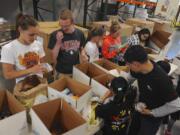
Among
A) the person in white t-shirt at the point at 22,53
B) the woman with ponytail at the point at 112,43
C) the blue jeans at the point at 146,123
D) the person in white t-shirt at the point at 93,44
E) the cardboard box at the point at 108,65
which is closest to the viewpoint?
the person in white t-shirt at the point at 22,53

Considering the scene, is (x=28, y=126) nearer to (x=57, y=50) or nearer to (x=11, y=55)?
(x=11, y=55)

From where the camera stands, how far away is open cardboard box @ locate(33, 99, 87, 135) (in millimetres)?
1078

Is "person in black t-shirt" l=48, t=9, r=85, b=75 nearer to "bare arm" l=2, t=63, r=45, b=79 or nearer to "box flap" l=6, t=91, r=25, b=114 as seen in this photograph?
"bare arm" l=2, t=63, r=45, b=79

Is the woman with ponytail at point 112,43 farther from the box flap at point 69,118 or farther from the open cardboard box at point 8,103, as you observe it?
the open cardboard box at point 8,103

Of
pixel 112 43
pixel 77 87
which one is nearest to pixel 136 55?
pixel 77 87

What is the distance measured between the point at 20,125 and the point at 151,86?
913mm

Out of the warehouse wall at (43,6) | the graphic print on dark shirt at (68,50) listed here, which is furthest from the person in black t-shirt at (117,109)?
the warehouse wall at (43,6)

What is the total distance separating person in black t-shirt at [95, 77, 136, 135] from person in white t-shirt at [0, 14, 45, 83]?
59cm

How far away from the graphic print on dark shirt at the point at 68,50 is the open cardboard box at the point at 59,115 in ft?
2.31

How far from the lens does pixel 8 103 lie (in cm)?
118

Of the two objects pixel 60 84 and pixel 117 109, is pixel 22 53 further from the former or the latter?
pixel 117 109

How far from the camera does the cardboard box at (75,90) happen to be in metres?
1.20

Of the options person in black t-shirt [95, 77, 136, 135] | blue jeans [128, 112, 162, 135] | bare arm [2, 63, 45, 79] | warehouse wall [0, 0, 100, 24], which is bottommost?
blue jeans [128, 112, 162, 135]

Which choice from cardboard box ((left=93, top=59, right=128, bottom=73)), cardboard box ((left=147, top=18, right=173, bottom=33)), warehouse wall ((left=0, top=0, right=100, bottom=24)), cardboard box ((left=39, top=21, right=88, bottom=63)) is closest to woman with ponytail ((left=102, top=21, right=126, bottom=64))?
cardboard box ((left=93, top=59, right=128, bottom=73))
